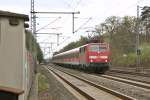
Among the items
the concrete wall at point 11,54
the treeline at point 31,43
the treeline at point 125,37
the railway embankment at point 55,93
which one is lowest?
the railway embankment at point 55,93

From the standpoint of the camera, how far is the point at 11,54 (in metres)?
8.75

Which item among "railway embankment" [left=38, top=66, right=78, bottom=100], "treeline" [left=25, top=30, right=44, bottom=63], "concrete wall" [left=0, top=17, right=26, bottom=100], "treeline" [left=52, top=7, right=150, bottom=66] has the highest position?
"treeline" [left=52, top=7, right=150, bottom=66]

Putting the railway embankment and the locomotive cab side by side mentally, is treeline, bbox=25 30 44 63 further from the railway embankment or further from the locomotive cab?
the locomotive cab

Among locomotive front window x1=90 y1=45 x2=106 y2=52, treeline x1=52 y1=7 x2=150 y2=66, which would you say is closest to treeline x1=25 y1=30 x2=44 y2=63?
locomotive front window x1=90 y1=45 x2=106 y2=52

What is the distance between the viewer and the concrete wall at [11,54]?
28.3 feet

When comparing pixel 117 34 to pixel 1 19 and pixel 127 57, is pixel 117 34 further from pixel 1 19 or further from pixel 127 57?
pixel 1 19

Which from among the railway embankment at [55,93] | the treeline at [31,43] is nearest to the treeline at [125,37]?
the treeline at [31,43]

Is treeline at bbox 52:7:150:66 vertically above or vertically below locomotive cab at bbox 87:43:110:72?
above

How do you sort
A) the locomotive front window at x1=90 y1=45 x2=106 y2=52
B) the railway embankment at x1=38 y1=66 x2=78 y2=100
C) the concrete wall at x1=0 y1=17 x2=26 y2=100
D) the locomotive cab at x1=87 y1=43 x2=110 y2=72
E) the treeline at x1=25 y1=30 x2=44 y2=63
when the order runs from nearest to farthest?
the concrete wall at x1=0 y1=17 x2=26 y2=100 → the treeline at x1=25 y1=30 x2=44 y2=63 → the railway embankment at x1=38 y1=66 x2=78 y2=100 → the locomotive cab at x1=87 y1=43 x2=110 y2=72 → the locomotive front window at x1=90 y1=45 x2=106 y2=52

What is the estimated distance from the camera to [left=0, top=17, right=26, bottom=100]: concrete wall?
862 centimetres

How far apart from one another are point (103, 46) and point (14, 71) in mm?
34781

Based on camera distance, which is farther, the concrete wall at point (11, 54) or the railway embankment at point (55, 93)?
the railway embankment at point (55, 93)

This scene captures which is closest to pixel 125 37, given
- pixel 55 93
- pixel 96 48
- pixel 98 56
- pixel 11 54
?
pixel 96 48

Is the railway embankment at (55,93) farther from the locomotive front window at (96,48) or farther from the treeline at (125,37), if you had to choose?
the treeline at (125,37)
